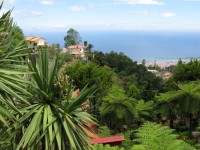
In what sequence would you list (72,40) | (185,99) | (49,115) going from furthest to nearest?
(72,40) < (185,99) < (49,115)

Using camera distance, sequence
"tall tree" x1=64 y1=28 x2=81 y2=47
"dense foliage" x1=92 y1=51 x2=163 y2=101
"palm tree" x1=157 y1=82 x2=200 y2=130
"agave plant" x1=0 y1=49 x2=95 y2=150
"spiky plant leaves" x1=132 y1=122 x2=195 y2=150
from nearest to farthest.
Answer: "agave plant" x1=0 y1=49 x2=95 y2=150, "spiky plant leaves" x1=132 y1=122 x2=195 y2=150, "palm tree" x1=157 y1=82 x2=200 y2=130, "dense foliage" x1=92 y1=51 x2=163 y2=101, "tall tree" x1=64 y1=28 x2=81 y2=47

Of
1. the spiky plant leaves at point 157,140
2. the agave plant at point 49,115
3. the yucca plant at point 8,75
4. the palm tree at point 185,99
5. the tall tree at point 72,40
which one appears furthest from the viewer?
the tall tree at point 72,40

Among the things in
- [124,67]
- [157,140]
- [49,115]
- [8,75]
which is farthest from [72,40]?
[8,75]

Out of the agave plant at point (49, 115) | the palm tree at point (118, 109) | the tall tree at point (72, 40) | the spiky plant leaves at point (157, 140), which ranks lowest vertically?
the palm tree at point (118, 109)

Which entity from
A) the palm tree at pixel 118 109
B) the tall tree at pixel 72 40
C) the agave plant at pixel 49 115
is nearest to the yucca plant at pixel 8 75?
the agave plant at pixel 49 115

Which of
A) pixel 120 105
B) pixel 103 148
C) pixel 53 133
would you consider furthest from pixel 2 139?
pixel 120 105

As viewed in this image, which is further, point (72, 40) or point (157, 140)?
point (72, 40)

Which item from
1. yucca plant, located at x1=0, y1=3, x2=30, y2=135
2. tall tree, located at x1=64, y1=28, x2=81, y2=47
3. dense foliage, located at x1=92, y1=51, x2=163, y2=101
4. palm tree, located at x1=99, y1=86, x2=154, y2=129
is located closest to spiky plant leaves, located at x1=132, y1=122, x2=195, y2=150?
yucca plant, located at x1=0, y1=3, x2=30, y2=135

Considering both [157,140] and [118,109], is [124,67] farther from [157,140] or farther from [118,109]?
[157,140]

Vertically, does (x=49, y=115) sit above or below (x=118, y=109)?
above

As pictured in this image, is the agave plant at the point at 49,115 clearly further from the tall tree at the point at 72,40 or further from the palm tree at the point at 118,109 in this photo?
the tall tree at the point at 72,40

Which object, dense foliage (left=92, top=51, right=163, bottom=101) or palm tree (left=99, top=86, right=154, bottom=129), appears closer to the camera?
palm tree (left=99, top=86, right=154, bottom=129)

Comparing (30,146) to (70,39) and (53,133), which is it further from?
(70,39)

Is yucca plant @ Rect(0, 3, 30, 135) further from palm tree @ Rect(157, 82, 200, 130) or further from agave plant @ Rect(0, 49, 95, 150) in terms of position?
palm tree @ Rect(157, 82, 200, 130)
